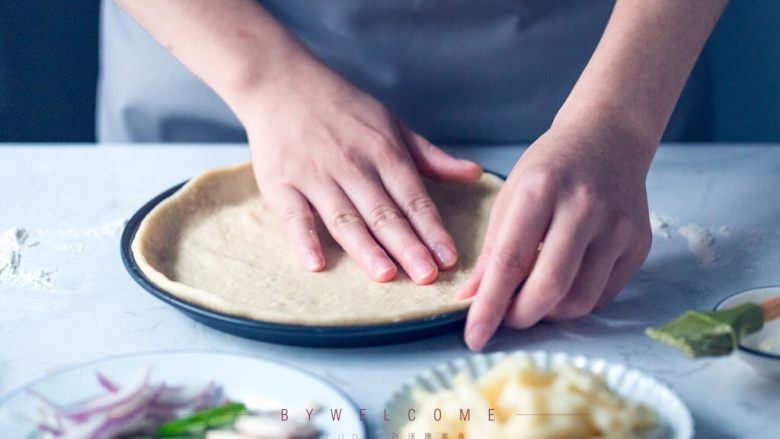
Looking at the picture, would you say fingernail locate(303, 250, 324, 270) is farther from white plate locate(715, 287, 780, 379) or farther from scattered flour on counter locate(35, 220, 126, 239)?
white plate locate(715, 287, 780, 379)

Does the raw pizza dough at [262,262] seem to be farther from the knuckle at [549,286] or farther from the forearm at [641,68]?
the forearm at [641,68]

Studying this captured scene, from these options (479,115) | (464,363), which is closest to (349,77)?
(479,115)

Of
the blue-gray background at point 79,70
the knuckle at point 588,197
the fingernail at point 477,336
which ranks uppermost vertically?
the blue-gray background at point 79,70

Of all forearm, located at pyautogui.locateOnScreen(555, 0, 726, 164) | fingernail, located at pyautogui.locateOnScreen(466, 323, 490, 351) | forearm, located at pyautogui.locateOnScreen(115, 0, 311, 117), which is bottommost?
fingernail, located at pyautogui.locateOnScreen(466, 323, 490, 351)

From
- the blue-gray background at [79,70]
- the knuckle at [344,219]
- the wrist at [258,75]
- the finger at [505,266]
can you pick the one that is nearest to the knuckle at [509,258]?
the finger at [505,266]

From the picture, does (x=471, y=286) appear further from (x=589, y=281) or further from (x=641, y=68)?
(x=641, y=68)

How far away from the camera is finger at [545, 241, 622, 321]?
2.95 ft

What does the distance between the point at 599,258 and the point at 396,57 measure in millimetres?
536

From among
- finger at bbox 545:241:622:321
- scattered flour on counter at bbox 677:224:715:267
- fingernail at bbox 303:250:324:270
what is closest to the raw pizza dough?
fingernail at bbox 303:250:324:270

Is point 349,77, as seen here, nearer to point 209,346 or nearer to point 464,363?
point 209,346

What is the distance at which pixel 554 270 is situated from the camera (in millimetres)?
858

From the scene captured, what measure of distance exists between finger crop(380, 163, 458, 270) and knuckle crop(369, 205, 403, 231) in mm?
24

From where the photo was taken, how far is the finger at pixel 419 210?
1.01 m

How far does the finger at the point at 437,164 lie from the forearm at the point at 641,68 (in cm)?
18
